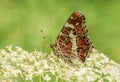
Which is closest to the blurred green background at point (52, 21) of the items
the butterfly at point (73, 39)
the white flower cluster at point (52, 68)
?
the butterfly at point (73, 39)

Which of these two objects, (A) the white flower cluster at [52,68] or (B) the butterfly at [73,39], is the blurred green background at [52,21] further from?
(A) the white flower cluster at [52,68]

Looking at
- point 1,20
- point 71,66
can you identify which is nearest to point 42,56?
point 71,66

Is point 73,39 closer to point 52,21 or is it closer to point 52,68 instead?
point 52,68

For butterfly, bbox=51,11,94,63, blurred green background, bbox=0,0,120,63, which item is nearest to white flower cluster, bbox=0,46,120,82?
butterfly, bbox=51,11,94,63

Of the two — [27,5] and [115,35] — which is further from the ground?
[27,5]

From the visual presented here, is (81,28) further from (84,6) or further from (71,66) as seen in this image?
(84,6)

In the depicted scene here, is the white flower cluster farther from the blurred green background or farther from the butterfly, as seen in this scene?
the blurred green background

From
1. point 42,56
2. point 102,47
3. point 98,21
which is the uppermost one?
point 98,21

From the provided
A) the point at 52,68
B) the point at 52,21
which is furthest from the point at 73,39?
the point at 52,21
